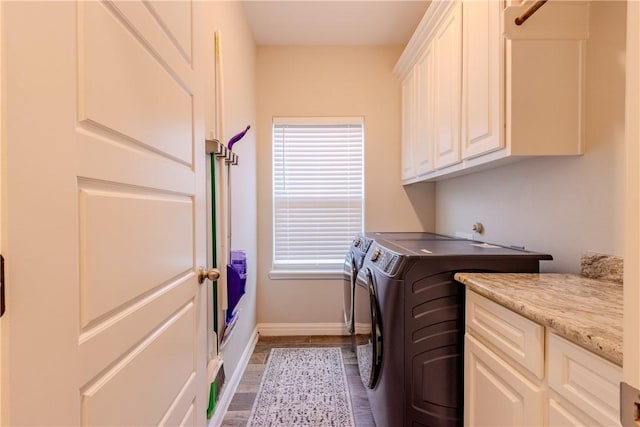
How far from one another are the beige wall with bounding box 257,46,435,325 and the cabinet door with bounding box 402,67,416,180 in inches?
6.3

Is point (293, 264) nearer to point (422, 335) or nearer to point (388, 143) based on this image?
point (388, 143)

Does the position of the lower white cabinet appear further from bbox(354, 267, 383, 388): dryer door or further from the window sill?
the window sill

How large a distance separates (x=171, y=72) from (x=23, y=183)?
56cm

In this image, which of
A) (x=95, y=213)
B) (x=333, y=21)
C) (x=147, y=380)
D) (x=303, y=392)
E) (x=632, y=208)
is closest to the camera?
(x=632, y=208)

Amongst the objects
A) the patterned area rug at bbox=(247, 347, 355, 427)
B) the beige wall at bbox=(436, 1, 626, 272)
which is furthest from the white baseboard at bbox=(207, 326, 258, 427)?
the beige wall at bbox=(436, 1, 626, 272)

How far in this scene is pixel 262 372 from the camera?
2289mm

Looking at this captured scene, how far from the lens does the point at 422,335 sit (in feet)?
4.32

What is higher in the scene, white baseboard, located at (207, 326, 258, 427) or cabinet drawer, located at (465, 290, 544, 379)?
cabinet drawer, located at (465, 290, 544, 379)

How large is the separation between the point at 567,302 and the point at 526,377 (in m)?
0.25

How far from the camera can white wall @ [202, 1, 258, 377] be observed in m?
1.71

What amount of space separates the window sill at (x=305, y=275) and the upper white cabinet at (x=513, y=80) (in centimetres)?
154

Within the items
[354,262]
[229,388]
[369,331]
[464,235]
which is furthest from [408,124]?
[229,388]

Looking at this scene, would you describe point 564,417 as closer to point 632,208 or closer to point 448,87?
point 632,208

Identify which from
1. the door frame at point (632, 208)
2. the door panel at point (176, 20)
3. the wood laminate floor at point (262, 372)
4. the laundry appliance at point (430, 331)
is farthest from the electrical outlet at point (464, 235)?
the door panel at point (176, 20)
